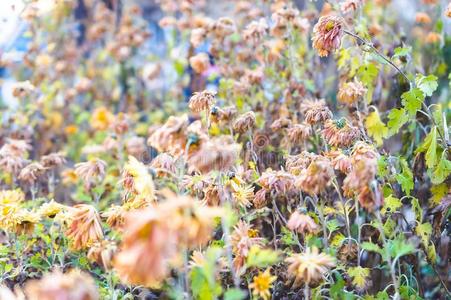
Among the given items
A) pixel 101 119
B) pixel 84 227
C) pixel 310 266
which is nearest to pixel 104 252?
pixel 84 227

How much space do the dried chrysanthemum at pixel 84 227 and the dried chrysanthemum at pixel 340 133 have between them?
687 mm

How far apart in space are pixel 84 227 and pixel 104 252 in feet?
0.28

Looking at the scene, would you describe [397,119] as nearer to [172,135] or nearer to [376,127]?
[376,127]

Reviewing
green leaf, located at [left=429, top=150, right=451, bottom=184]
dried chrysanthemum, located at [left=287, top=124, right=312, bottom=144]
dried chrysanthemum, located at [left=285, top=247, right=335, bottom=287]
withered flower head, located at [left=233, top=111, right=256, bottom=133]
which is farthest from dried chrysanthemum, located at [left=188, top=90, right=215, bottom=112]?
green leaf, located at [left=429, top=150, right=451, bottom=184]

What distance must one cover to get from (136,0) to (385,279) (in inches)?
172

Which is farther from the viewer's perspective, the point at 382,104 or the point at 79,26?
the point at 79,26

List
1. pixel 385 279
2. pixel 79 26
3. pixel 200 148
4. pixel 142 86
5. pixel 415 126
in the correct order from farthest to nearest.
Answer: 1. pixel 79 26
2. pixel 142 86
3. pixel 415 126
4. pixel 385 279
5. pixel 200 148

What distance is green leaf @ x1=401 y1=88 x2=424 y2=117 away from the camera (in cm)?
176

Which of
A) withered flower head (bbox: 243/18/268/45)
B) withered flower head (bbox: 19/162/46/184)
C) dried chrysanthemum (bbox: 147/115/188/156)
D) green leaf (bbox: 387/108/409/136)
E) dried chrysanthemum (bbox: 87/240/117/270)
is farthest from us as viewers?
withered flower head (bbox: 243/18/268/45)

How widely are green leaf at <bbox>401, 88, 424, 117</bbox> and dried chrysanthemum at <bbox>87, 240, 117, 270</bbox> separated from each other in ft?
3.19

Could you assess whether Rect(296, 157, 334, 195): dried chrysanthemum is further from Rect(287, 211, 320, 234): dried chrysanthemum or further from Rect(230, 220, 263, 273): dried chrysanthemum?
Rect(230, 220, 263, 273): dried chrysanthemum

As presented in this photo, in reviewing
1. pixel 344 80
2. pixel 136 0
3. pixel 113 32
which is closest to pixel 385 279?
pixel 344 80

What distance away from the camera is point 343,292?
1.56 m

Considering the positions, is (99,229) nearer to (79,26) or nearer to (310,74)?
(310,74)
